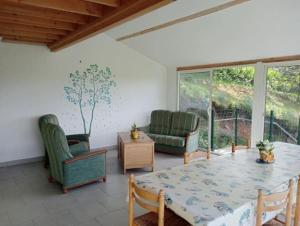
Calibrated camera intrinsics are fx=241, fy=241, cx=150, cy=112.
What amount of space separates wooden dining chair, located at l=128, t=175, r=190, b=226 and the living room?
0.32ft

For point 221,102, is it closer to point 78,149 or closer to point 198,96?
point 198,96

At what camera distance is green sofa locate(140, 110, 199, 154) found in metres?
5.33

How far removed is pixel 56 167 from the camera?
141 inches

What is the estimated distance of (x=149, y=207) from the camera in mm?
1741

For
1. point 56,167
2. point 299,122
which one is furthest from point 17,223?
point 299,122

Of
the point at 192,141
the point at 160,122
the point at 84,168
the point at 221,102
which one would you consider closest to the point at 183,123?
the point at 192,141

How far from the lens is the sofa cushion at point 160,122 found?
19.6ft

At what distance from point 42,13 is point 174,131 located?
3.90m

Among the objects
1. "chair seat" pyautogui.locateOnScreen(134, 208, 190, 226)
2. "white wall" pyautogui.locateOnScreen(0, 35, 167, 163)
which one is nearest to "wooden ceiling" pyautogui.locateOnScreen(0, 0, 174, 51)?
"white wall" pyautogui.locateOnScreen(0, 35, 167, 163)

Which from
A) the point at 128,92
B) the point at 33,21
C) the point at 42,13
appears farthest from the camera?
the point at 128,92

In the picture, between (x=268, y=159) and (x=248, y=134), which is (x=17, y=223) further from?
(x=248, y=134)

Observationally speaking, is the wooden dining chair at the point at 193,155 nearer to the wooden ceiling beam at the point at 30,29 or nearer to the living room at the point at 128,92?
the living room at the point at 128,92

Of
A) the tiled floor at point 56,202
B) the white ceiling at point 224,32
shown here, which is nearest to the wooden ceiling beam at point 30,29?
the white ceiling at point 224,32

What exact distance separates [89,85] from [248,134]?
11.9 feet
